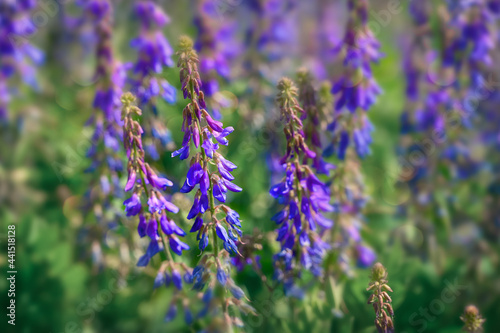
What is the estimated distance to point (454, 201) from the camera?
193 inches

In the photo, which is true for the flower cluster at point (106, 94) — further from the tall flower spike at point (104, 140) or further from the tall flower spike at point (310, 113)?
the tall flower spike at point (310, 113)

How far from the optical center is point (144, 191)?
3.10 m

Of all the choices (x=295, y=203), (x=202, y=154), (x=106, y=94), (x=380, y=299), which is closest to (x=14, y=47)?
(x=106, y=94)

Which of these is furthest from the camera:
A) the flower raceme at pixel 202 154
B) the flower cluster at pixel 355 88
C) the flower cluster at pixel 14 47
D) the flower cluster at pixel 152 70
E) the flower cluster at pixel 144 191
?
the flower cluster at pixel 14 47

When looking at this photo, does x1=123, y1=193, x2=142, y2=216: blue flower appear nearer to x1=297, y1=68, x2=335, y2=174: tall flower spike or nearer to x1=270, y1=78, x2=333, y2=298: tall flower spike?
x1=270, y1=78, x2=333, y2=298: tall flower spike

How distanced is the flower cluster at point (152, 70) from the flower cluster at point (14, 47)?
1295 mm

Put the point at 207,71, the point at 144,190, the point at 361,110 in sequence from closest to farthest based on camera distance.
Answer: the point at 144,190, the point at 361,110, the point at 207,71

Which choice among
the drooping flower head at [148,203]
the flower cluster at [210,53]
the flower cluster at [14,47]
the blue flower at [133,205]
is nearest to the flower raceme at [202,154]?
the drooping flower head at [148,203]

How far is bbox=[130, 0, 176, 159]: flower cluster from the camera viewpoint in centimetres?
374

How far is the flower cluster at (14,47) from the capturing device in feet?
16.8

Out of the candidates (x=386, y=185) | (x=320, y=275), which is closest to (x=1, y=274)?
(x=320, y=275)

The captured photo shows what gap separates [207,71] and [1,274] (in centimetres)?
238

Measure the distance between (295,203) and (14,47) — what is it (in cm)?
356

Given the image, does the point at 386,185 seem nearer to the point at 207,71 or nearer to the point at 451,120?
the point at 451,120
